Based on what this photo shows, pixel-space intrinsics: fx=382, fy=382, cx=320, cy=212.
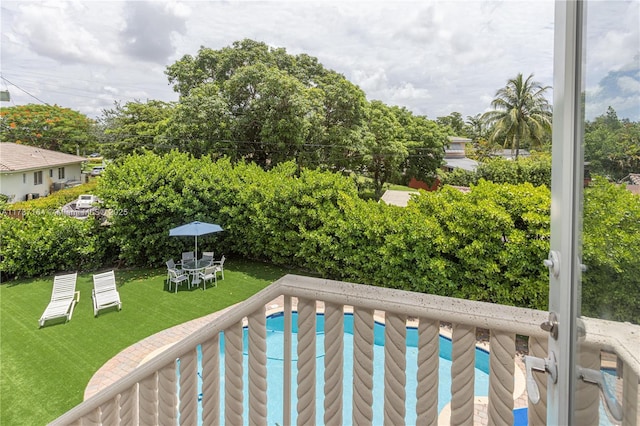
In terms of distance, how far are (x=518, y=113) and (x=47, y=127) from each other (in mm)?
20714

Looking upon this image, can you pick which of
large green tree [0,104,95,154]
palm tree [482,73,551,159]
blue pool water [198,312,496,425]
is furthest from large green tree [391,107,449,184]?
large green tree [0,104,95,154]

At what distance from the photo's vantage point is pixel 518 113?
48.8 feet

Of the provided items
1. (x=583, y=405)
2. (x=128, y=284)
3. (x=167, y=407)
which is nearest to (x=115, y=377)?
(x=128, y=284)

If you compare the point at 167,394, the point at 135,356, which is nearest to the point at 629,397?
the point at 167,394

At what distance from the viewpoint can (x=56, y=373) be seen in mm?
4586

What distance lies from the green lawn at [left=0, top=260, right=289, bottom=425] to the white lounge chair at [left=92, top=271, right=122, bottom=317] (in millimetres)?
126

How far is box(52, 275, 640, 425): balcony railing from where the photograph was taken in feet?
2.83

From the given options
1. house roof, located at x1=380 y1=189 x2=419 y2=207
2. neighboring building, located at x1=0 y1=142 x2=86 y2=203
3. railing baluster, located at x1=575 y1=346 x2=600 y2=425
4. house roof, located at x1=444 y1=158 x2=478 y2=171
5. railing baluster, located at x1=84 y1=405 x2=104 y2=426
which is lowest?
railing baluster, located at x1=84 y1=405 x2=104 y2=426

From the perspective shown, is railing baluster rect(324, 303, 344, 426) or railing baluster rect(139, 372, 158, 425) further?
railing baluster rect(139, 372, 158, 425)

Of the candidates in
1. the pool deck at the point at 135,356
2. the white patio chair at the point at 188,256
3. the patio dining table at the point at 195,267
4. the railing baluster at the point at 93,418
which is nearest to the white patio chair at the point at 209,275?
the patio dining table at the point at 195,267

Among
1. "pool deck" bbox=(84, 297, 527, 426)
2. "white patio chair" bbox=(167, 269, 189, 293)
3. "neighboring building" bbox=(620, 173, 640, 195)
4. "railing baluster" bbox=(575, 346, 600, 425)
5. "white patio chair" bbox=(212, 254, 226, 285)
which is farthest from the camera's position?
"white patio chair" bbox=(212, 254, 226, 285)

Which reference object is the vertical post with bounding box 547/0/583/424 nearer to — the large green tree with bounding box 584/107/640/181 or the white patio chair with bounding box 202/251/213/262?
the large green tree with bounding box 584/107/640/181

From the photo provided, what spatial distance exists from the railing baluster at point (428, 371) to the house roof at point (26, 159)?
14212 millimetres

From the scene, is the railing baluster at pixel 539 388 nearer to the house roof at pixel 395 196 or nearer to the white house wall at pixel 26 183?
the house roof at pixel 395 196
